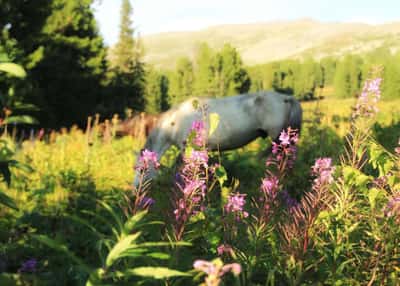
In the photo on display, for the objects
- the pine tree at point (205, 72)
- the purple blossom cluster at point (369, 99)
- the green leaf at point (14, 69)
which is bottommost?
the pine tree at point (205, 72)

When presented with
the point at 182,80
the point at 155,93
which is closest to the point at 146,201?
the point at 155,93

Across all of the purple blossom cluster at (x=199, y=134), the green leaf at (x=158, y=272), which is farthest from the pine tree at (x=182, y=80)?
the green leaf at (x=158, y=272)

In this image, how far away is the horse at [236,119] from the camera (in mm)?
7535

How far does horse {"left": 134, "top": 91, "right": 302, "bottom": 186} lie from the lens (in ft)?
24.7

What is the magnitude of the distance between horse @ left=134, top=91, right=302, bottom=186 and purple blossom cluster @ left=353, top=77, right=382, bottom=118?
5.64 metres

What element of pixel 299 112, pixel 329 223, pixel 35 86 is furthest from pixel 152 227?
pixel 35 86

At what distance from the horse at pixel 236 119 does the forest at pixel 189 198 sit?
556mm

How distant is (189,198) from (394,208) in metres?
0.89

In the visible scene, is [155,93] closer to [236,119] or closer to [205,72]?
[205,72]

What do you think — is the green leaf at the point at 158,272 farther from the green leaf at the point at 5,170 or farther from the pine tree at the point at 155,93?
the pine tree at the point at 155,93

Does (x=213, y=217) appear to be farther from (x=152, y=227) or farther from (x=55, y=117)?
(x=55, y=117)

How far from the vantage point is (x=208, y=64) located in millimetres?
64812

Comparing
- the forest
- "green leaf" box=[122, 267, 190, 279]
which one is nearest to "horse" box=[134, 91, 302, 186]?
the forest

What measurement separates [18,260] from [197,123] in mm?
2231
